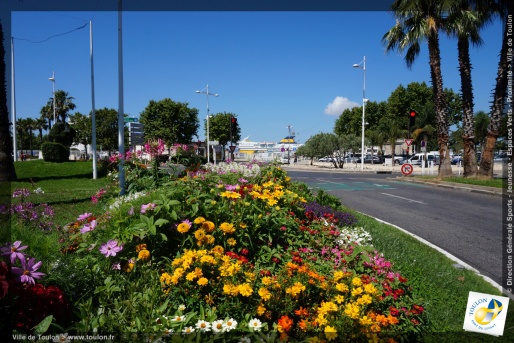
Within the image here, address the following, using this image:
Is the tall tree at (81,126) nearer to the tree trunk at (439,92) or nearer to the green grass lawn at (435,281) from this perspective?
the tree trunk at (439,92)

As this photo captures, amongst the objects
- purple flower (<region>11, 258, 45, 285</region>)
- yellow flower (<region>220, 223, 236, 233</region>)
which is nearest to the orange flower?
yellow flower (<region>220, 223, 236, 233</region>)

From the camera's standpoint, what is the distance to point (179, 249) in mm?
3174

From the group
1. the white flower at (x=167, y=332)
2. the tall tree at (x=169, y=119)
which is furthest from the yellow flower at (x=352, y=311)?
the tall tree at (x=169, y=119)

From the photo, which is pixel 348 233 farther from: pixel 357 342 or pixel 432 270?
pixel 357 342

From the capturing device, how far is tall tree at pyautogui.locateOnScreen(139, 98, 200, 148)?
45234 millimetres

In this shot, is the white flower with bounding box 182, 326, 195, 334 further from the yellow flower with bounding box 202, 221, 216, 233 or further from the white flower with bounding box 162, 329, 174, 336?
the yellow flower with bounding box 202, 221, 216, 233

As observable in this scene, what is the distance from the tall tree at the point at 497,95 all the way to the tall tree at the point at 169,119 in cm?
3247

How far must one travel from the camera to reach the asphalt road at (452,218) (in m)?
6.28

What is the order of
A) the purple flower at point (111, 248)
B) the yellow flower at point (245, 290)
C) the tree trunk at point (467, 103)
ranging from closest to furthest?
1. the yellow flower at point (245, 290)
2. the purple flower at point (111, 248)
3. the tree trunk at point (467, 103)

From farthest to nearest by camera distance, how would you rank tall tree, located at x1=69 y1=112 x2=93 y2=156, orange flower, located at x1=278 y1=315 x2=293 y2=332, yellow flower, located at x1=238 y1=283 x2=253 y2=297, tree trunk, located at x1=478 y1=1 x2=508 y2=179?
1. tall tree, located at x1=69 y1=112 x2=93 y2=156
2. tree trunk, located at x1=478 y1=1 x2=508 y2=179
3. yellow flower, located at x1=238 y1=283 x2=253 y2=297
4. orange flower, located at x1=278 y1=315 x2=293 y2=332

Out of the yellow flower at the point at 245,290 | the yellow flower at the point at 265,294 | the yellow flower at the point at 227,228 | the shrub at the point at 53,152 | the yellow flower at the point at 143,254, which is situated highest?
the shrub at the point at 53,152

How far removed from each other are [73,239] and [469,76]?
2073 cm

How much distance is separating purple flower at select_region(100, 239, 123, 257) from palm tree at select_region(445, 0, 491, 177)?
19903 millimetres

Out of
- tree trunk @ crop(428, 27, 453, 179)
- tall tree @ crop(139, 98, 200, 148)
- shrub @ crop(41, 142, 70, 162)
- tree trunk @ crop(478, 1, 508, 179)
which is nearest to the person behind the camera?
tree trunk @ crop(478, 1, 508, 179)
